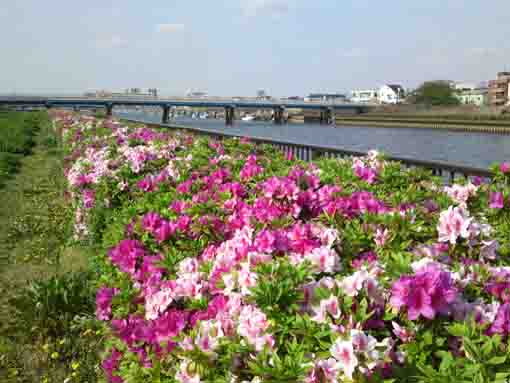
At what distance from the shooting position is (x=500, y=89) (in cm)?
10538

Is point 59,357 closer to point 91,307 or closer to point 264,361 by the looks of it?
point 91,307

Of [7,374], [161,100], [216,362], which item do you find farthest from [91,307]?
[161,100]

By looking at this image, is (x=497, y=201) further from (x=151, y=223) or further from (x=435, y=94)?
(x=435, y=94)

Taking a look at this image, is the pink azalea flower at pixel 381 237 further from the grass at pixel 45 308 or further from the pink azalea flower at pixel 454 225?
the grass at pixel 45 308

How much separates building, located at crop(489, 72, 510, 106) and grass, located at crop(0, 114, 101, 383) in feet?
358

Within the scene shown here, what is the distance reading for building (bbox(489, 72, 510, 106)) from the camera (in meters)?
102

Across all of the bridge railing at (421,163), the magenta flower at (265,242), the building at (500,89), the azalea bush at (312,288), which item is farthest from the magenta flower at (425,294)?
the building at (500,89)

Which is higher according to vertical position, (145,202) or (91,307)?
(145,202)

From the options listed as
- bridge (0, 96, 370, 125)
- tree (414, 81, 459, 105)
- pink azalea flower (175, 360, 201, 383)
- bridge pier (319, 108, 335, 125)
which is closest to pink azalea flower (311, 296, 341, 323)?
pink azalea flower (175, 360, 201, 383)

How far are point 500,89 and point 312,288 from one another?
117568mm

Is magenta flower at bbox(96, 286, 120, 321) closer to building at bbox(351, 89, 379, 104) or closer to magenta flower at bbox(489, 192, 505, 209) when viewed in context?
magenta flower at bbox(489, 192, 505, 209)

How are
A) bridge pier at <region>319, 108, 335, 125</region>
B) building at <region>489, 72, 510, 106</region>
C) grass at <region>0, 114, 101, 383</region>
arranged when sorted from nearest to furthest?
grass at <region>0, 114, 101, 383</region> → building at <region>489, 72, 510, 106</region> → bridge pier at <region>319, 108, 335, 125</region>

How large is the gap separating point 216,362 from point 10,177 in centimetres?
1298

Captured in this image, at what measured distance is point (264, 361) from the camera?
5.13 feet
